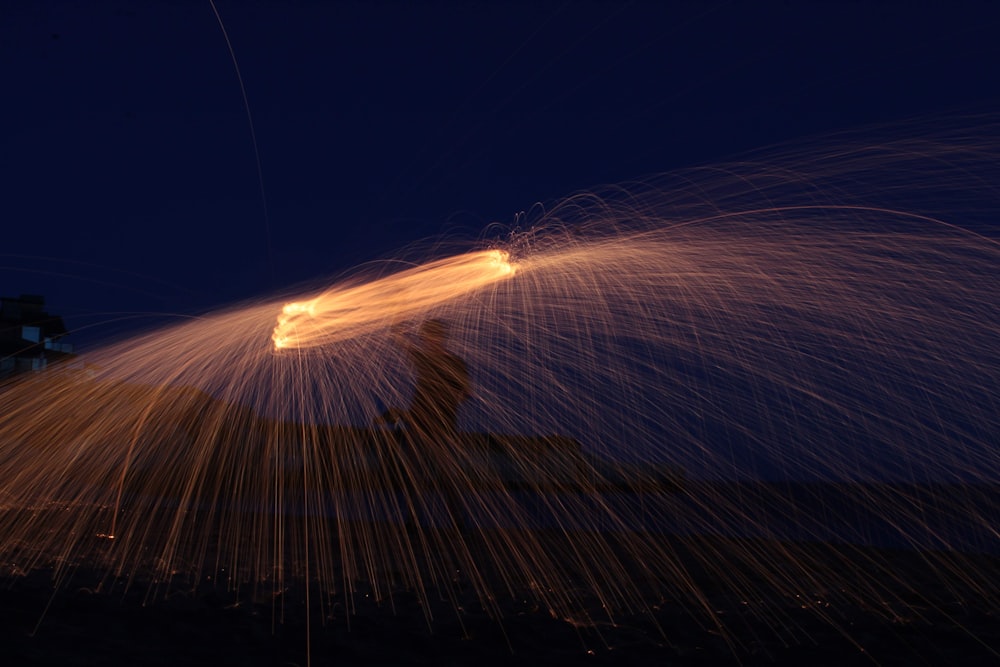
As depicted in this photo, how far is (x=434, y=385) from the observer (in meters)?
6.51

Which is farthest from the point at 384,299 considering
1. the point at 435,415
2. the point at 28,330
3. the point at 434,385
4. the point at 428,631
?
the point at 28,330

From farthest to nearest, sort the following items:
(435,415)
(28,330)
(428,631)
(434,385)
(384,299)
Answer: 1. (28,330)
2. (384,299)
3. (434,385)
4. (435,415)
5. (428,631)

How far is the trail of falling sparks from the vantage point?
21.6 ft

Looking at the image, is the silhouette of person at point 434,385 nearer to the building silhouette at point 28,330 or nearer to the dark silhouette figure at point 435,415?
the dark silhouette figure at point 435,415

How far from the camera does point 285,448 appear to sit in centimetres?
648

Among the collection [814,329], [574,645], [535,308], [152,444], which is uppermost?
[535,308]

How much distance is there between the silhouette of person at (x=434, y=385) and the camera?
6.31 metres

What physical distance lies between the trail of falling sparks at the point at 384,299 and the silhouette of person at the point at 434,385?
0.76ft

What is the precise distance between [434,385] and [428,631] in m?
2.57

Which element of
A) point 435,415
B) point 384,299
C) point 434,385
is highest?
point 384,299

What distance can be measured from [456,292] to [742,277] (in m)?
2.37

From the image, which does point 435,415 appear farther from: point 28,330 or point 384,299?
point 28,330

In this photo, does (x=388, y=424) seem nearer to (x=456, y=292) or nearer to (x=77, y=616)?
(x=456, y=292)

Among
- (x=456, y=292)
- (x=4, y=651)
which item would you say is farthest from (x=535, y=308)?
(x=4, y=651)
